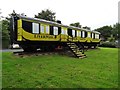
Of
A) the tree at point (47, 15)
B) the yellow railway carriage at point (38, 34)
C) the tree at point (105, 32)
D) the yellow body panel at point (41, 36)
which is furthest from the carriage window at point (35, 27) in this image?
the tree at point (105, 32)

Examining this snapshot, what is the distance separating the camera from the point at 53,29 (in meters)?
23.2

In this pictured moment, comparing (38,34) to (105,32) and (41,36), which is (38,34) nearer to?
(41,36)

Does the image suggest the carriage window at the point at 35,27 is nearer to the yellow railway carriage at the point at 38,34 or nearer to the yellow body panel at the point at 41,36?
the yellow railway carriage at the point at 38,34

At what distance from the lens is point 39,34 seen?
21031mm

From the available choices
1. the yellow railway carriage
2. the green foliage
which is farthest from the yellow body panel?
the green foliage

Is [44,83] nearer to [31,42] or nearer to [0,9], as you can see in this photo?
[31,42]

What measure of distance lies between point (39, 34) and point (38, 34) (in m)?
0.15

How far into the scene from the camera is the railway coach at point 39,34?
19.0 m

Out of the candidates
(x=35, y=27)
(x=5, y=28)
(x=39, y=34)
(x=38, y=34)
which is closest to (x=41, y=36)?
(x=39, y=34)

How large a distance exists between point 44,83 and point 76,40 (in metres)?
20.6

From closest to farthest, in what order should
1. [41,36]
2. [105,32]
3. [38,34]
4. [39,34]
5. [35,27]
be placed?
[35,27] → [38,34] → [39,34] → [41,36] → [105,32]

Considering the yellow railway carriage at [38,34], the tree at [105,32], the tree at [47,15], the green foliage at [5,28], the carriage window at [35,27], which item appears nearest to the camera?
the yellow railway carriage at [38,34]

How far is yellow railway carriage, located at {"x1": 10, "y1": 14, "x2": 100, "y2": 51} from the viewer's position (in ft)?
62.3

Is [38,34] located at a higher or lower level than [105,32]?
lower
